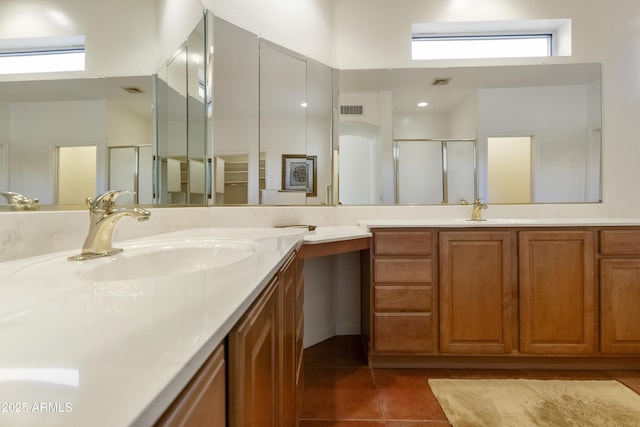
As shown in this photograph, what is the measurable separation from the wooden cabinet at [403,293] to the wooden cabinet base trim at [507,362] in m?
0.10

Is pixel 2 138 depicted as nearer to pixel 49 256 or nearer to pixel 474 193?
pixel 49 256

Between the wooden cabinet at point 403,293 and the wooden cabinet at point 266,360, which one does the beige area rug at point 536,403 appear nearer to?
the wooden cabinet at point 403,293

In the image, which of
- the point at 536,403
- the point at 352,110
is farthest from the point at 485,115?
the point at 536,403

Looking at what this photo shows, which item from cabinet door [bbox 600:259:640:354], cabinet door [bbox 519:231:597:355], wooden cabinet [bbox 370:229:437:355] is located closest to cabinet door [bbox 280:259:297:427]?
wooden cabinet [bbox 370:229:437:355]

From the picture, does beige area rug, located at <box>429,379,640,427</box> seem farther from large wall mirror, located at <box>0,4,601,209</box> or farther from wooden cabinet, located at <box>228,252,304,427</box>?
large wall mirror, located at <box>0,4,601,209</box>

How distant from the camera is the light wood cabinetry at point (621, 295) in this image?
168cm

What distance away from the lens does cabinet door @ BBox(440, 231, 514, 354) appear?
1.71m

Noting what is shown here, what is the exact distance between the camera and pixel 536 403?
1435 millimetres

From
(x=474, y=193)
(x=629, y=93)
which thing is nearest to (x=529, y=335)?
(x=474, y=193)

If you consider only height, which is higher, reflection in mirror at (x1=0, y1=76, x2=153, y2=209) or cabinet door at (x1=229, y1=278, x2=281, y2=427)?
reflection in mirror at (x1=0, y1=76, x2=153, y2=209)

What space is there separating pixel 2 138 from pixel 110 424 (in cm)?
89

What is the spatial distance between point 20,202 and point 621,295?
276cm

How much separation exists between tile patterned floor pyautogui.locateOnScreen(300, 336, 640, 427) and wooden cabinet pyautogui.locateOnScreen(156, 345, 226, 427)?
1139 mm

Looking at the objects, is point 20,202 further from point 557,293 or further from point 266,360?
point 557,293
